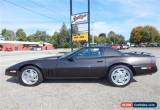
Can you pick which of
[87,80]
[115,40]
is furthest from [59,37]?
[87,80]

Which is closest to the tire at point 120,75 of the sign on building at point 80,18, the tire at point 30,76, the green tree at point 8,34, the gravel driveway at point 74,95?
the gravel driveway at point 74,95

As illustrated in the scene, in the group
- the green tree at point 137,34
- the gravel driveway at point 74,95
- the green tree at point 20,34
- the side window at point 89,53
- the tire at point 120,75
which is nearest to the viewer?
the gravel driveway at point 74,95

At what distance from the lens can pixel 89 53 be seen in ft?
26.6

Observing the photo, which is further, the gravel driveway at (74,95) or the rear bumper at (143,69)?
the rear bumper at (143,69)

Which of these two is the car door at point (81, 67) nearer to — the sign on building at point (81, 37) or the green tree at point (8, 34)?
the sign on building at point (81, 37)

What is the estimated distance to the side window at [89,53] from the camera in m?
8.08

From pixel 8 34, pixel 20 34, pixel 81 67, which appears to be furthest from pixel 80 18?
pixel 8 34

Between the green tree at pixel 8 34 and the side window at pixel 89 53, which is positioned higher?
the green tree at pixel 8 34

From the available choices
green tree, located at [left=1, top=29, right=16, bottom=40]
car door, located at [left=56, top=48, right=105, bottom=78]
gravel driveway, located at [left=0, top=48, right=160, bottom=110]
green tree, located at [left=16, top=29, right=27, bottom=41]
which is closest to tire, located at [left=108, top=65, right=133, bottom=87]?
gravel driveway, located at [left=0, top=48, right=160, bottom=110]

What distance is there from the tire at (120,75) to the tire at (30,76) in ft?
6.82

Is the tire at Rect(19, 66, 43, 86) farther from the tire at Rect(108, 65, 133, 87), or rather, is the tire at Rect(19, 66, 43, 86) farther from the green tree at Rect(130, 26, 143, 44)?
the green tree at Rect(130, 26, 143, 44)

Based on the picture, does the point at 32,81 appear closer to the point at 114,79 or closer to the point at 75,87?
the point at 75,87

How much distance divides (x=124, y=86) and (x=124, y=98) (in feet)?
5.00

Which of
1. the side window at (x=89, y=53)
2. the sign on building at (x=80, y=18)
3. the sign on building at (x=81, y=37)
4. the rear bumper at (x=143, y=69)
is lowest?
the rear bumper at (x=143, y=69)
